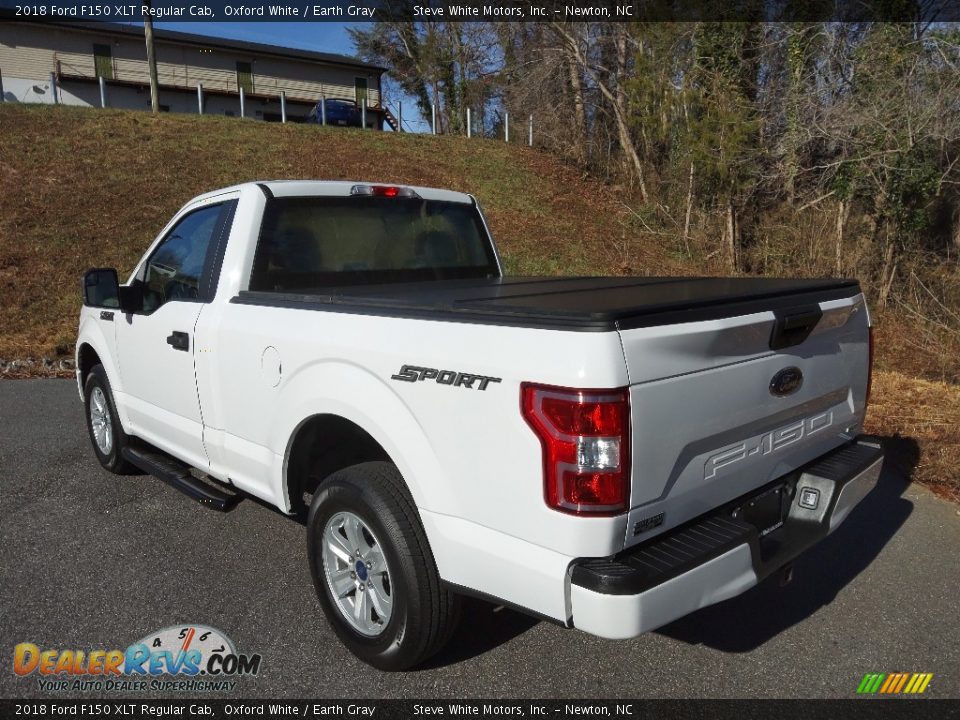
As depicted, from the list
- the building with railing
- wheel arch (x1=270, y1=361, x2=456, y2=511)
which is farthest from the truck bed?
the building with railing

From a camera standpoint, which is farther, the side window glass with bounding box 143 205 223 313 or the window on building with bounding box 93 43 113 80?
the window on building with bounding box 93 43 113 80

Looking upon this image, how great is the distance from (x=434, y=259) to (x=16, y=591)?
2.84 m

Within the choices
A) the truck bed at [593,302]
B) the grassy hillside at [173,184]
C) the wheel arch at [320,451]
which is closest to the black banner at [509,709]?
the wheel arch at [320,451]

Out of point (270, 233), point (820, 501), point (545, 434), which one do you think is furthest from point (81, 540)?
point (820, 501)

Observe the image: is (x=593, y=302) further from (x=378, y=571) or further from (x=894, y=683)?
(x=894, y=683)

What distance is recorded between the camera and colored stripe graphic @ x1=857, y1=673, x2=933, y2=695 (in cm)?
273

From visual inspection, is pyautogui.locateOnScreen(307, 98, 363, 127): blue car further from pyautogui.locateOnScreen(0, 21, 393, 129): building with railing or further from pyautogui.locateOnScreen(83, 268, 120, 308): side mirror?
pyautogui.locateOnScreen(83, 268, 120, 308): side mirror

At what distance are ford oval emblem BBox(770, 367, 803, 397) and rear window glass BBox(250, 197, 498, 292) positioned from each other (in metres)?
2.31

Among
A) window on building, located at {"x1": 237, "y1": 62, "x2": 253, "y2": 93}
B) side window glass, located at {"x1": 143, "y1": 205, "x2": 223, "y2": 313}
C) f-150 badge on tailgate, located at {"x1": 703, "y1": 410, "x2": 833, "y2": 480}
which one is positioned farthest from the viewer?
window on building, located at {"x1": 237, "y1": 62, "x2": 253, "y2": 93}

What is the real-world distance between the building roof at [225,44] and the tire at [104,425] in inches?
1535

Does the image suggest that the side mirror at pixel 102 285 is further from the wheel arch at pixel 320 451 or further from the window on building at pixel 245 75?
the window on building at pixel 245 75

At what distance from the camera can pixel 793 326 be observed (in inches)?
102

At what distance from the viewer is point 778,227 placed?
46.1 ft

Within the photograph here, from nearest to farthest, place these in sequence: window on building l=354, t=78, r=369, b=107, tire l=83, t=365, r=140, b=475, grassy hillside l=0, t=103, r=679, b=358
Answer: tire l=83, t=365, r=140, b=475 → grassy hillside l=0, t=103, r=679, b=358 → window on building l=354, t=78, r=369, b=107
